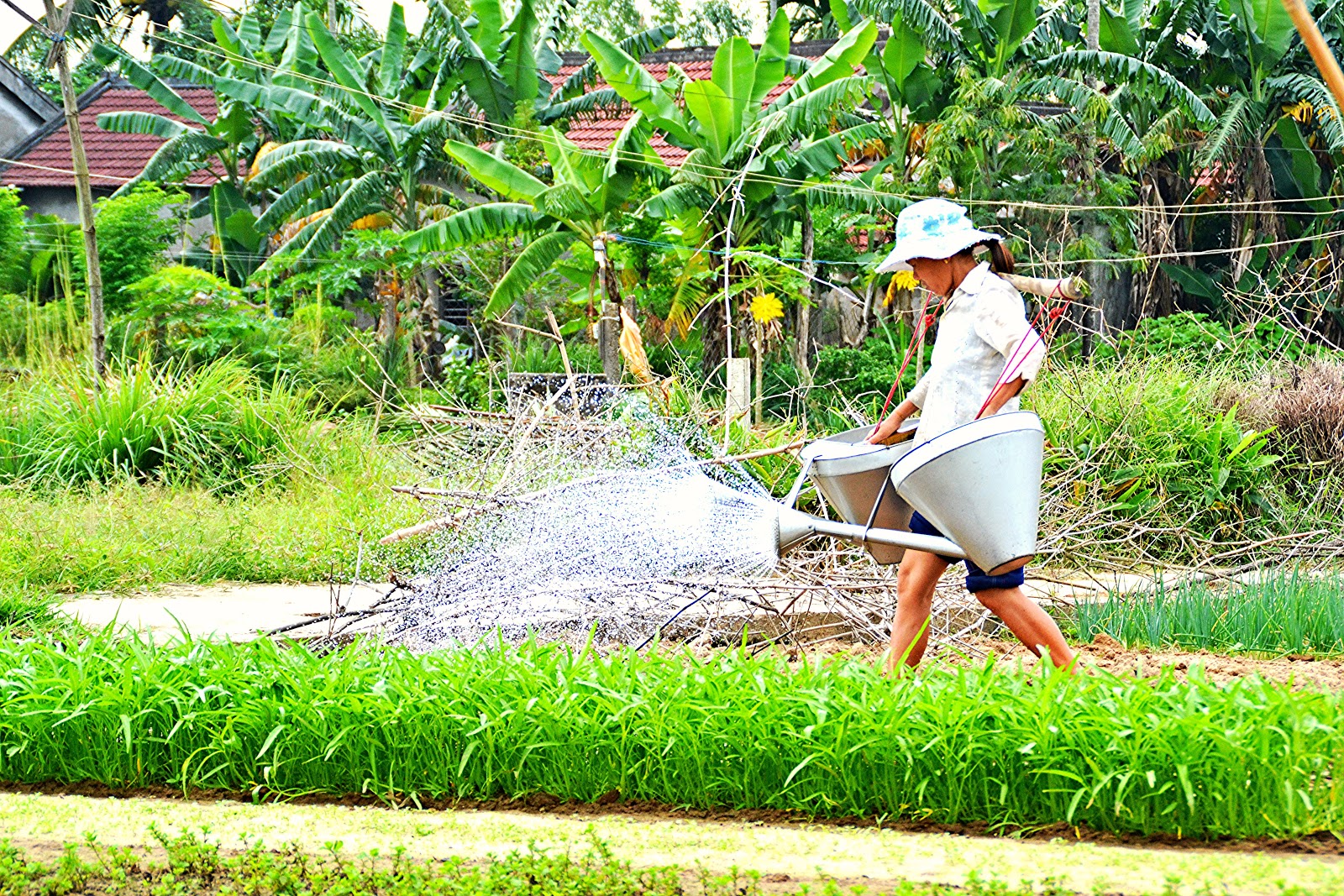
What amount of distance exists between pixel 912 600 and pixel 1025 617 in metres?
0.38

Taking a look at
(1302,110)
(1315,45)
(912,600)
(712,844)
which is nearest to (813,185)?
(1302,110)

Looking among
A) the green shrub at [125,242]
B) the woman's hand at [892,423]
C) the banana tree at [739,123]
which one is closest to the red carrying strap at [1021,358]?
the woman's hand at [892,423]

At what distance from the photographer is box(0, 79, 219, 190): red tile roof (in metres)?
23.8

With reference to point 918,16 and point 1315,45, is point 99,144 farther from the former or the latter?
point 1315,45

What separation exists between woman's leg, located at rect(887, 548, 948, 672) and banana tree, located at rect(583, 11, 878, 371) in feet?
28.2

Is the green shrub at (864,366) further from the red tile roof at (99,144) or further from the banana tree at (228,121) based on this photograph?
the red tile roof at (99,144)

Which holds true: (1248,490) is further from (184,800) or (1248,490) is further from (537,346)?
(537,346)

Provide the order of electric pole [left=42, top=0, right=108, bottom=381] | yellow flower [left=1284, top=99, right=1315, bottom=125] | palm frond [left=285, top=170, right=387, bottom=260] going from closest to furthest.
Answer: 1. electric pole [left=42, top=0, right=108, bottom=381]
2. palm frond [left=285, top=170, right=387, bottom=260]
3. yellow flower [left=1284, top=99, right=1315, bottom=125]

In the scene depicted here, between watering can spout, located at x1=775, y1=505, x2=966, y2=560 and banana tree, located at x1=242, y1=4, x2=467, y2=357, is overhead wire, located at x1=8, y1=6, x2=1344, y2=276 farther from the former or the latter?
watering can spout, located at x1=775, y1=505, x2=966, y2=560

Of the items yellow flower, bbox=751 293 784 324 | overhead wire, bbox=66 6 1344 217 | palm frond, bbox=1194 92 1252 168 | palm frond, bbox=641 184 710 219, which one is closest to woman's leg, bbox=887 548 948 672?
yellow flower, bbox=751 293 784 324

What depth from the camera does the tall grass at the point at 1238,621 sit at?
5070 millimetres

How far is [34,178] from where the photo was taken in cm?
2377

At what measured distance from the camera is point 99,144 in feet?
81.5

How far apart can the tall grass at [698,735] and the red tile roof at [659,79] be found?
46.7 feet
